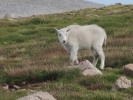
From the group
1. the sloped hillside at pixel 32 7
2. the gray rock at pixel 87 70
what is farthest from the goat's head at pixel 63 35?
the sloped hillside at pixel 32 7

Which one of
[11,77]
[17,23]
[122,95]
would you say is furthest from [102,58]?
[17,23]

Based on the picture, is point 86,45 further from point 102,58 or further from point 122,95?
point 122,95

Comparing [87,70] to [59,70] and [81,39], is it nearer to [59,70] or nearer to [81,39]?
[59,70]

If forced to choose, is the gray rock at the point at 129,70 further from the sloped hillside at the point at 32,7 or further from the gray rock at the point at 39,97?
the sloped hillside at the point at 32,7

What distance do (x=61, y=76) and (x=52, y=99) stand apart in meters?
3.88

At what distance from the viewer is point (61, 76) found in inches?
561

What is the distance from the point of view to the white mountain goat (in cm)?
1625

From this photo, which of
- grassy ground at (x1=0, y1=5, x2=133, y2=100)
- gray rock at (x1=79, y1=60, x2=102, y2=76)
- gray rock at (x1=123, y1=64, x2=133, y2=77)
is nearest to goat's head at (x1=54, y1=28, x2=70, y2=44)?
grassy ground at (x1=0, y1=5, x2=133, y2=100)

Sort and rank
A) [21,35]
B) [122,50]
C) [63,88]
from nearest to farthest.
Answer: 1. [63,88]
2. [122,50]
3. [21,35]

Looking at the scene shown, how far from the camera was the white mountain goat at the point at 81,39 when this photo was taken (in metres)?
16.2

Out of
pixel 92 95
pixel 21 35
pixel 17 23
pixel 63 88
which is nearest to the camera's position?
pixel 92 95

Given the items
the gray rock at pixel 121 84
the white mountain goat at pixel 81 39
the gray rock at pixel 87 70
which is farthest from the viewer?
the white mountain goat at pixel 81 39

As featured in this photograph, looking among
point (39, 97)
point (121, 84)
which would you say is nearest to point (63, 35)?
point (121, 84)

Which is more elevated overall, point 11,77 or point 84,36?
point 84,36
